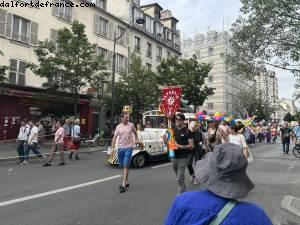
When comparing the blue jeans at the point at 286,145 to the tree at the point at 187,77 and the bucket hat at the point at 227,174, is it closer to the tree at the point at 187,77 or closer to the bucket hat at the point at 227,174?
the tree at the point at 187,77

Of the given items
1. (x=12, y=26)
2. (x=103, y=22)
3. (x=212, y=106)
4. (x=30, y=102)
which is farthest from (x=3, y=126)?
(x=212, y=106)

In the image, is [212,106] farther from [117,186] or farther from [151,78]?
[117,186]

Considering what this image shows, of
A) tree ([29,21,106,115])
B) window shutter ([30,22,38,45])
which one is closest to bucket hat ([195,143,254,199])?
tree ([29,21,106,115])

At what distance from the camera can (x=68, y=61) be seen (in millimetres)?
19406

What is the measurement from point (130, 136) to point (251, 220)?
6.25 metres

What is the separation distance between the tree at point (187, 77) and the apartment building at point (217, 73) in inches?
1151

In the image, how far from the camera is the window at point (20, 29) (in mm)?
22022

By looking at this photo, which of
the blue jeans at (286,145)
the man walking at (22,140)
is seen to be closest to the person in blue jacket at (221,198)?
the man walking at (22,140)

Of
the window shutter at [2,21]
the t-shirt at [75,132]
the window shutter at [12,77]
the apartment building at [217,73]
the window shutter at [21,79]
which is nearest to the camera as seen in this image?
the t-shirt at [75,132]

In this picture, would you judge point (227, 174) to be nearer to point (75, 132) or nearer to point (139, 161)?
point (139, 161)

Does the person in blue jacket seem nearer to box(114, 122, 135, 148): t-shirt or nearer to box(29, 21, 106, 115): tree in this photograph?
box(114, 122, 135, 148): t-shirt

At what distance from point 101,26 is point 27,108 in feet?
36.7

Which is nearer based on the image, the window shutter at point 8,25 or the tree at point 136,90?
the window shutter at point 8,25

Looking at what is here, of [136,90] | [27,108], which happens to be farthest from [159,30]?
[27,108]
